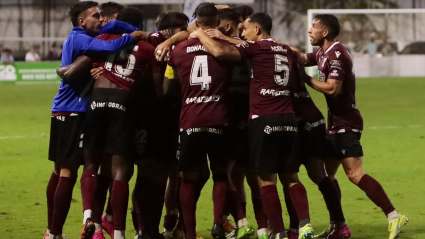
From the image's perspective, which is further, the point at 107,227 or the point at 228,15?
the point at 107,227

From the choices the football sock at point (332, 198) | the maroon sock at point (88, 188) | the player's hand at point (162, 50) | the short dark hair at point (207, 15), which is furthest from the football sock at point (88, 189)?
the football sock at point (332, 198)

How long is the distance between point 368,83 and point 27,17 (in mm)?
22303

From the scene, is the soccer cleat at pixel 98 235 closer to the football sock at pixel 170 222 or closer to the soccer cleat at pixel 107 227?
the soccer cleat at pixel 107 227

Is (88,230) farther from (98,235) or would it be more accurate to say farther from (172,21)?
(172,21)

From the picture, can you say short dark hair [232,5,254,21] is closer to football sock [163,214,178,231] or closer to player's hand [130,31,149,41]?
player's hand [130,31,149,41]

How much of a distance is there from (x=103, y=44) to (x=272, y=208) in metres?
2.04

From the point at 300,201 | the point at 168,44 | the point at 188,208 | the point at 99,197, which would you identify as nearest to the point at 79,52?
the point at 168,44

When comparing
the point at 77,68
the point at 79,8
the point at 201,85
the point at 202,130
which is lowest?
the point at 202,130

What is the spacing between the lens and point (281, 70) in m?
6.39

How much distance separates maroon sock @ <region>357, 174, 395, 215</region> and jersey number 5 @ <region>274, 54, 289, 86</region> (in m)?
1.41

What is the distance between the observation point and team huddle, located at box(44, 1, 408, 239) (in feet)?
20.8

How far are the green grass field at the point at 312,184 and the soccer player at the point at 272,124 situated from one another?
1212 millimetres

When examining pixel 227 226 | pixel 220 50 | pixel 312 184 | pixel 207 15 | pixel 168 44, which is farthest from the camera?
pixel 312 184

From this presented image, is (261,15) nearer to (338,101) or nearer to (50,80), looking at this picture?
(338,101)
